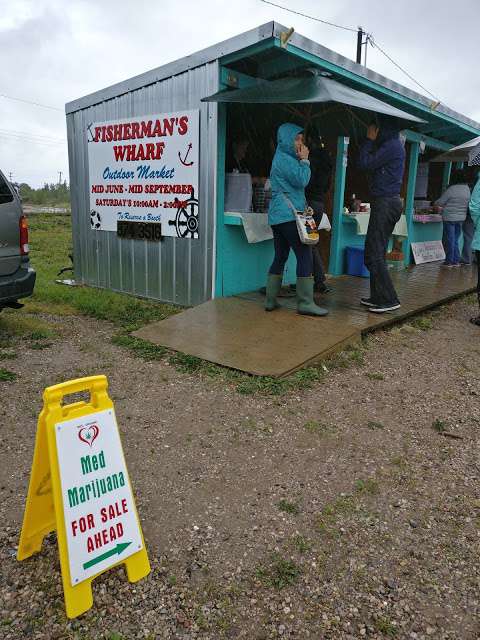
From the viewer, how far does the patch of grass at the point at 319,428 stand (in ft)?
11.4

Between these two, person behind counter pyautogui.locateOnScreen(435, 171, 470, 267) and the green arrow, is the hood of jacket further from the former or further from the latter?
person behind counter pyautogui.locateOnScreen(435, 171, 470, 267)

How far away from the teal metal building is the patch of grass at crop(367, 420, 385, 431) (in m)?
3.28

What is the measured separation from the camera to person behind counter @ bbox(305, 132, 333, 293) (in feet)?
20.2

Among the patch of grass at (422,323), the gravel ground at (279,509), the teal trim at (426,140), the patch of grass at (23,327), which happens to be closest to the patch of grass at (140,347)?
the gravel ground at (279,509)

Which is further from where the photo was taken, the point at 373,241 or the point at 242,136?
the point at 242,136

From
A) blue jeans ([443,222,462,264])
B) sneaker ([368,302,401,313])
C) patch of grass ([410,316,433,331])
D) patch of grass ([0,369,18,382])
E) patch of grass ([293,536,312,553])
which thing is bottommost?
patch of grass ([293,536,312,553])

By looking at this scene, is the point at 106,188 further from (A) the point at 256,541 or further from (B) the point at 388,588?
(B) the point at 388,588

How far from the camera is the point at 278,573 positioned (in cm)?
221

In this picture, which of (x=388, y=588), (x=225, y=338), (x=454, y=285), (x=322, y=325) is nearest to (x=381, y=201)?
(x=322, y=325)

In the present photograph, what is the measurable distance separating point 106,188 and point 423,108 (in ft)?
16.9

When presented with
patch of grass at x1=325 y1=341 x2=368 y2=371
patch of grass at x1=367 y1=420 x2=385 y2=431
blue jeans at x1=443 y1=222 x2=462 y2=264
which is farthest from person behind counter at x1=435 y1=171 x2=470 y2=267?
patch of grass at x1=367 y1=420 x2=385 y2=431

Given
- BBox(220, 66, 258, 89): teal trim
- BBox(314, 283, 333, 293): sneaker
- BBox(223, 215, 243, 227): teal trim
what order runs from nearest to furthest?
BBox(220, 66, 258, 89): teal trim, BBox(223, 215, 243, 227): teal trim, BBox(314, 283, 333, 293): sneaker

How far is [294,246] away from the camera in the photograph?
5.43 m

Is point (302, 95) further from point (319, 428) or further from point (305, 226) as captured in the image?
point (319, 428)
